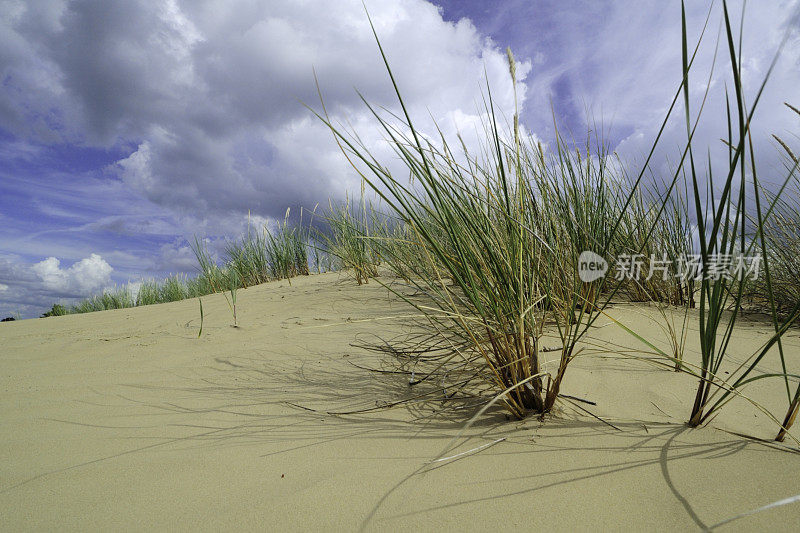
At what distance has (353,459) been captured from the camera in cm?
104

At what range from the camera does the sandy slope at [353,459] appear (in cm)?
81

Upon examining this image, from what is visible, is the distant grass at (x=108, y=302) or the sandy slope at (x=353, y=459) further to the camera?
the distant grass at (x=108, y=302)

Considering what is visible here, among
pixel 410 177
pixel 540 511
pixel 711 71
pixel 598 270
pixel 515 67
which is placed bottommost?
pixel 540 511

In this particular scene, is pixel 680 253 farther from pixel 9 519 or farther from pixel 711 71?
pixel 9 519

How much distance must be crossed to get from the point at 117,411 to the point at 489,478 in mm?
1434

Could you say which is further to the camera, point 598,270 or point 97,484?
point 598,270

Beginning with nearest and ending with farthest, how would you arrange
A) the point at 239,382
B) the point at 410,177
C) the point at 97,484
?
the point at 97,484
the point at 239,382
the point at 410,177

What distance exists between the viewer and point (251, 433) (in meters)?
1.25

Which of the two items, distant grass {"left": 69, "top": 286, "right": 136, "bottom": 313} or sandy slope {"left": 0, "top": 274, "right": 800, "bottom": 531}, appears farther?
distant grass {"left": 69, "top": 286, "right": 136, "bottom": 313}

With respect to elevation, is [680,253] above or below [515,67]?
below

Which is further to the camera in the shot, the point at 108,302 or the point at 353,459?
the point at 108,302

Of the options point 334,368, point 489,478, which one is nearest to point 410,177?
point 334,368

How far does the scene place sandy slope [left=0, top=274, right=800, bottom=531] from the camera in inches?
32.1

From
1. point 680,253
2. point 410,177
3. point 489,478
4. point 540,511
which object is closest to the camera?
point 540,511
